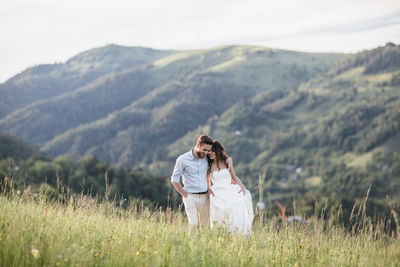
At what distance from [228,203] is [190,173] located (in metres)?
0.69

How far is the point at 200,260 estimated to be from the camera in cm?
340

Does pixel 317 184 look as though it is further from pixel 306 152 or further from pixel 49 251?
pixel 49 251

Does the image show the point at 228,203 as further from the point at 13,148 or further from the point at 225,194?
the point at 13,148

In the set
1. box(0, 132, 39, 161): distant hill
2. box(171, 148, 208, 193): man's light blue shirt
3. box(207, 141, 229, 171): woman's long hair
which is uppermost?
box(207, 141, 229, 171): woman's long hair

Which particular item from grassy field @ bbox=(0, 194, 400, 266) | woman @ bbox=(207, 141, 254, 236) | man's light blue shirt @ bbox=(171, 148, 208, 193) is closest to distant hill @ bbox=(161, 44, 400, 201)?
woman @ bbox=(207, 141, 254, 236)

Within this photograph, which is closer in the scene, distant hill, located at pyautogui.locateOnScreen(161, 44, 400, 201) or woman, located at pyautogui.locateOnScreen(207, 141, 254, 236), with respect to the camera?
woman, located at pyautogui.locateOnScreen(207, 141, 254, 236)

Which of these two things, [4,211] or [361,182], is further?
[361,182]

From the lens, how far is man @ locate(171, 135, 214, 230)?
5.65m

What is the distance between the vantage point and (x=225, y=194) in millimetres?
5680

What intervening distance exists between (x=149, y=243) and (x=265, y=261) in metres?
1.08

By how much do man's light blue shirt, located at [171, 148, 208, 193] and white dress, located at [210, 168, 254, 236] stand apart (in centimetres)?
20

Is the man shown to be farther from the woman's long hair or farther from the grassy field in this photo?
the grassy field

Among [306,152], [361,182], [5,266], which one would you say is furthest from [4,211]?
[306,152]

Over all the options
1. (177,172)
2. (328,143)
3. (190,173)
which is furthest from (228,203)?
(328,143)
